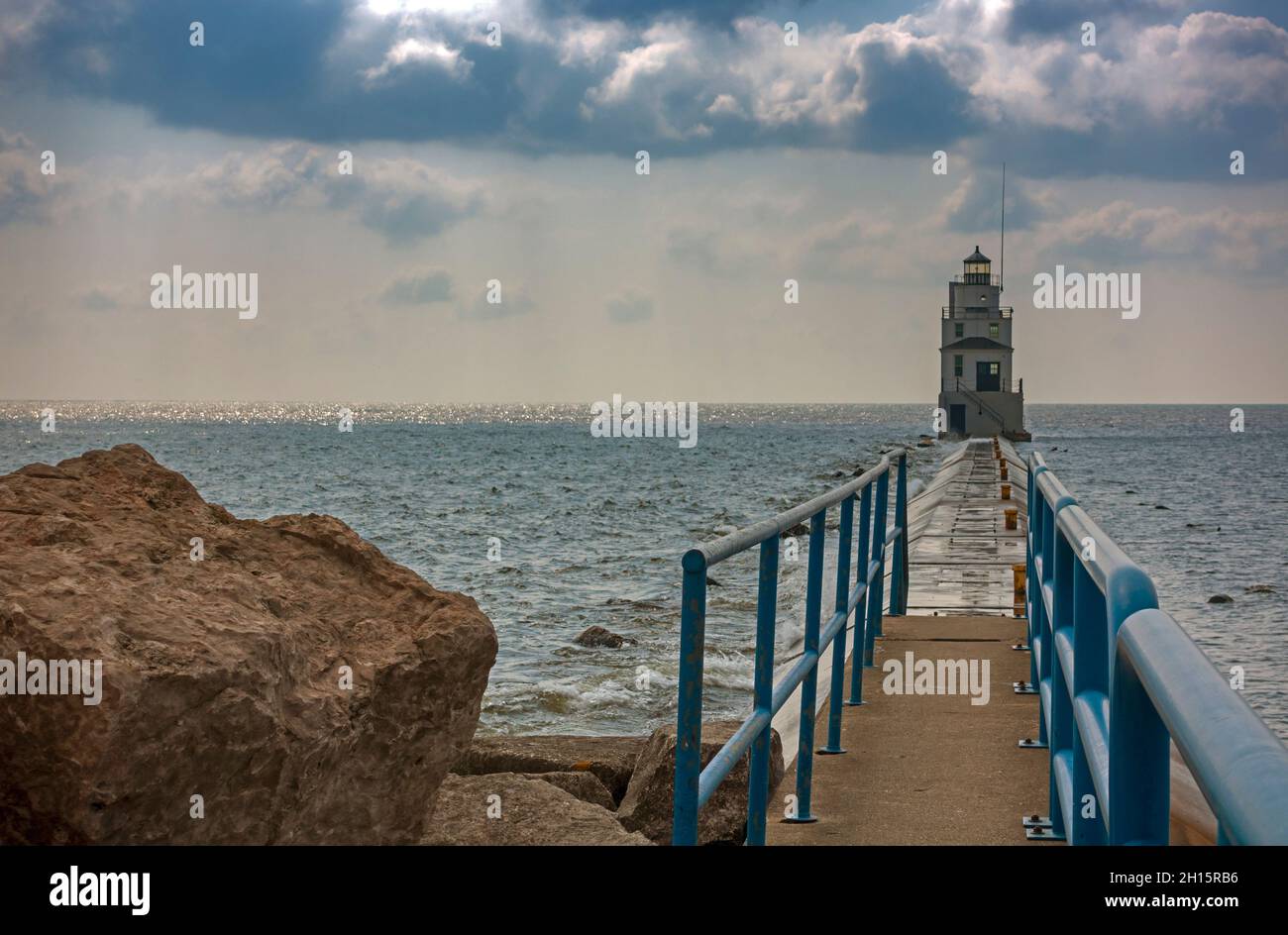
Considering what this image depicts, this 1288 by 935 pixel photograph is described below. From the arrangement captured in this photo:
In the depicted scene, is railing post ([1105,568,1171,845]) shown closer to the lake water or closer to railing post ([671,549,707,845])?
railing post ([671,549,707,845])

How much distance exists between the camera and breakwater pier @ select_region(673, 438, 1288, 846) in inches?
48.5

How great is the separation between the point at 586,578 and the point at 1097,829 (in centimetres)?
2527

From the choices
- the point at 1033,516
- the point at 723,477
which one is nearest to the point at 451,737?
the point at 1033,516

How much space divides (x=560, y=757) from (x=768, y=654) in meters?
4.67

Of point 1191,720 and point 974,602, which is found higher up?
point 1191,720

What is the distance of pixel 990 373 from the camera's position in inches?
3839

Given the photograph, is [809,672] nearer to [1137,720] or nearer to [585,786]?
[585,786]

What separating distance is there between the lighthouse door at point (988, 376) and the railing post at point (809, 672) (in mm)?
94693

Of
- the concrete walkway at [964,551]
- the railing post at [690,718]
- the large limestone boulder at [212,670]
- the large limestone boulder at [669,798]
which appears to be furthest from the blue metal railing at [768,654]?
the concrete walkway at [964,551]

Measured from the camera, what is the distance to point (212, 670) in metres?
3.84

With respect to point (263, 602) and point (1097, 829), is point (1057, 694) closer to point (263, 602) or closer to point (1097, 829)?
point (1097, 829)

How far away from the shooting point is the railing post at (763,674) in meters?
3.94

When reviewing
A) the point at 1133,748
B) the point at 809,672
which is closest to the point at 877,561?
the point at 809,672

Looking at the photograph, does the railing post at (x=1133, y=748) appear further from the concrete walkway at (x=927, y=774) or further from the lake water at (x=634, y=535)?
the lake water at (x=634, y=535)
